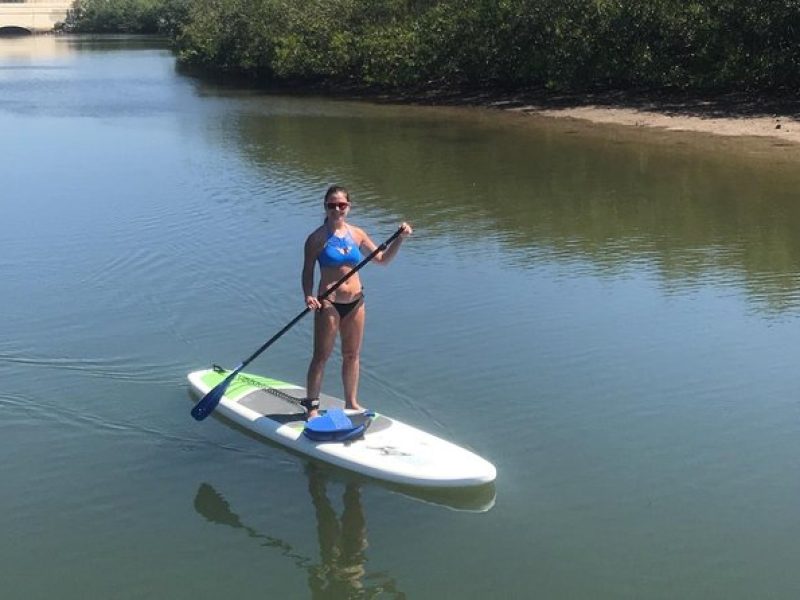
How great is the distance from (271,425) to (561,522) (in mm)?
2460

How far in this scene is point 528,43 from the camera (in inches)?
1494

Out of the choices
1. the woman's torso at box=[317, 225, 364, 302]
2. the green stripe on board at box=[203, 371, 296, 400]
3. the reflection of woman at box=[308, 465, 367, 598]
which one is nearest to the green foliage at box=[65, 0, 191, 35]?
the green stripe on board at box=[203, 371, 296, 400]

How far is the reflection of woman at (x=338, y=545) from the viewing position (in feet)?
20.9

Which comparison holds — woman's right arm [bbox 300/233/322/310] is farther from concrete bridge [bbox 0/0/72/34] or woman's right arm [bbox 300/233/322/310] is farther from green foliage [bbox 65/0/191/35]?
concrete bridge [bbox 0/0/72/34]

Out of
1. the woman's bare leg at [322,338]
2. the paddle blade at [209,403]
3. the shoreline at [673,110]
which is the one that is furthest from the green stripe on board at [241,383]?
the shoreline at [673,110]

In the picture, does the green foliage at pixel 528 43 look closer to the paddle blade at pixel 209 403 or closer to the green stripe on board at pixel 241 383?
the green stripe on board at pixel 241 383

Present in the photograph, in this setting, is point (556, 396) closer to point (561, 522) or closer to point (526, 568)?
point (561, 522)

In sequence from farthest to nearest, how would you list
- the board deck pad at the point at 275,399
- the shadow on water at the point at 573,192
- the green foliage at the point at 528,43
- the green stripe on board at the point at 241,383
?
the green foliage at the point at 528,43
the shadow on water at the point at 573,192
the green stripe on board at the point at 241,383
the board deck pad at the point at 275,399

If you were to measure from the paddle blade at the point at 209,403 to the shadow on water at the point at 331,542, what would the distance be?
913 mm

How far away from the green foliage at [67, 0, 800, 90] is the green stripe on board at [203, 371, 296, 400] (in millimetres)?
25948

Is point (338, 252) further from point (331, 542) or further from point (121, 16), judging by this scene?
point (121, 16)

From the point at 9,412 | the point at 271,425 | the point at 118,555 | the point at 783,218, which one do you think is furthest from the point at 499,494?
the point at 783,218

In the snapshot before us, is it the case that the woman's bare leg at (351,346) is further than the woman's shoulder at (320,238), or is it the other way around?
the woman's bare leg at (351,346)

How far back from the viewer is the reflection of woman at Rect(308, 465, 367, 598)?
6.38 m
